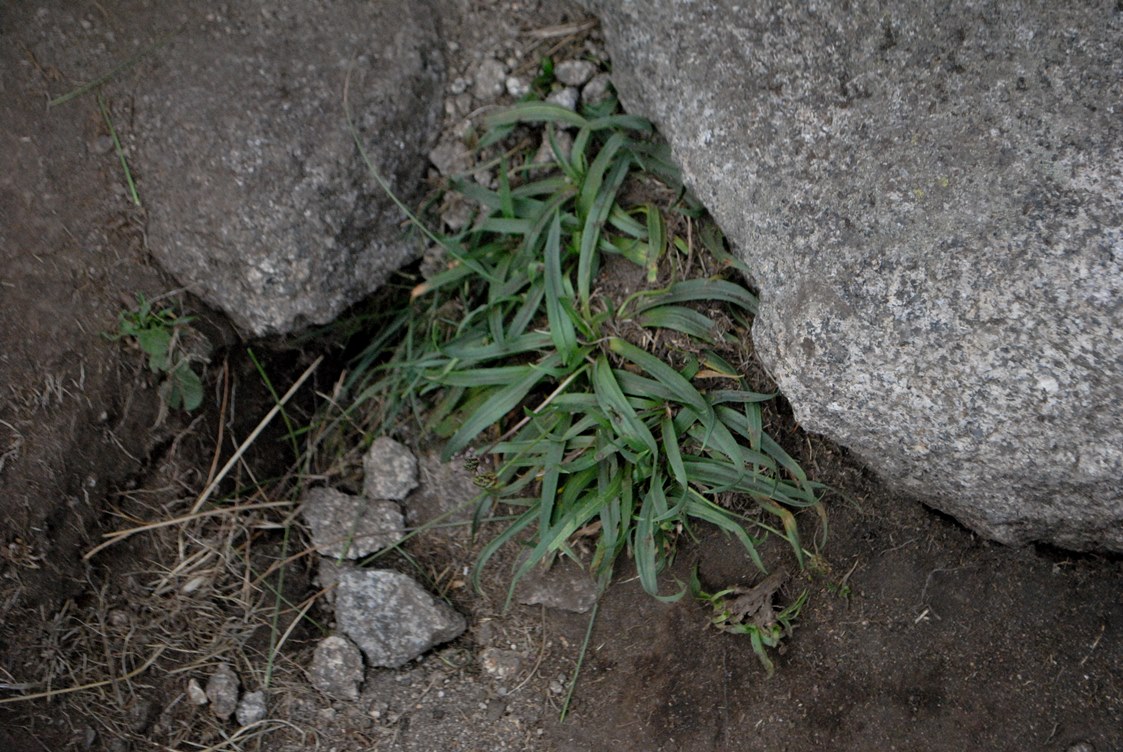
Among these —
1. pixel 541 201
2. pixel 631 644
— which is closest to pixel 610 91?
pixel 541 201

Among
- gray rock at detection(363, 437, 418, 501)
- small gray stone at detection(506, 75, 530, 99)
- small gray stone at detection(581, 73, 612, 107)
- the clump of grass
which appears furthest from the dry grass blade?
small gray stone at detection(581, 73, 612, 107)

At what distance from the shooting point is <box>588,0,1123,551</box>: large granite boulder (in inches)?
63.8

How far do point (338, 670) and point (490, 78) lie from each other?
5.06 ft

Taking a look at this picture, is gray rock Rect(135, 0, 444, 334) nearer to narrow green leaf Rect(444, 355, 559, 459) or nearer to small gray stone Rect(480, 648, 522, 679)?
narrow green leaf Rect(444, 355, 559, 459)

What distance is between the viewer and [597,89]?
2.36 m

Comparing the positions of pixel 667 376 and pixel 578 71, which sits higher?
pixel 578 71

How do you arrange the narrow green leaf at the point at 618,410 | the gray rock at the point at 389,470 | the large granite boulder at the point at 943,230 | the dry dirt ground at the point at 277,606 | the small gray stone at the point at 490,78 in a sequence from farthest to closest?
the small gray stone at the point at 490,78
the gray rock at the point at 389,470
the narrow green leaf at the point at 618,410
the dry dirt ground at the point at 277,606
the large granite boulder at the point at 943,230

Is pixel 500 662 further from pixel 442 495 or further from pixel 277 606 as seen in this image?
pixel 277 606

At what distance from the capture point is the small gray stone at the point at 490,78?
7.86ft

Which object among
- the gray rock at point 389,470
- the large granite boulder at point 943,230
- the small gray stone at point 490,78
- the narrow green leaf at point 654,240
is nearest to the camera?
the large granite boulder at point 943,230

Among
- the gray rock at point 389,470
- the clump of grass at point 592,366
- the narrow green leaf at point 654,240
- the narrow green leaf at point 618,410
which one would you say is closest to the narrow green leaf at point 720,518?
the clump of grass at point 592,366

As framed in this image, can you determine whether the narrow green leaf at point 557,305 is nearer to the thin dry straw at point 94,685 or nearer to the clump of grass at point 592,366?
the clump of grass at point 592,366

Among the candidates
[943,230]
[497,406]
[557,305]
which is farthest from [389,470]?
[943,230]

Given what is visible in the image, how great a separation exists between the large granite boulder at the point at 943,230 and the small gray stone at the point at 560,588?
657mm
